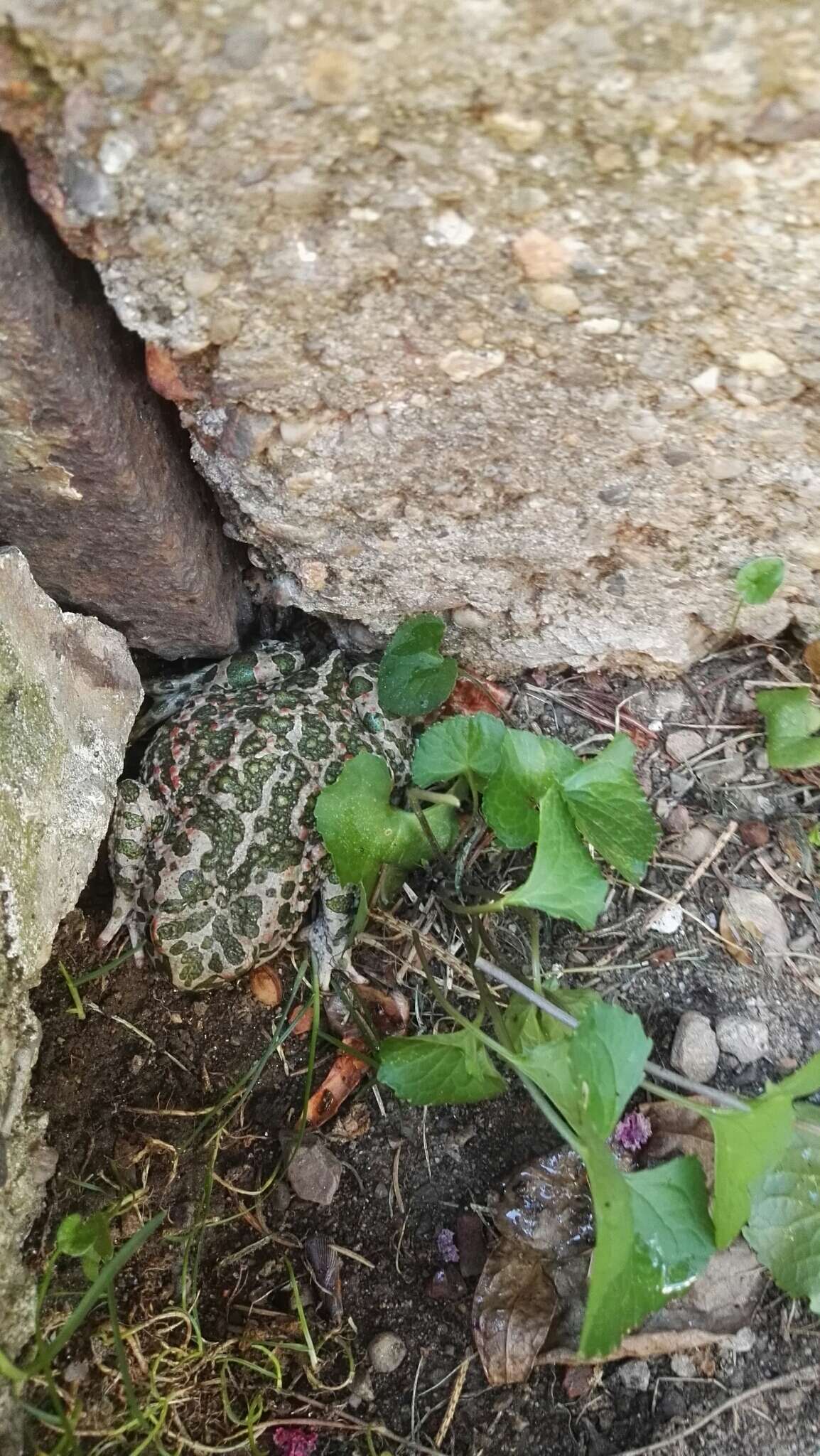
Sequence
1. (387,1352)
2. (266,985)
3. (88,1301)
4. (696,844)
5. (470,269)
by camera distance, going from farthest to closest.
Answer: (266,985), (696,844), (387,1352), (88,1301), (470,269)

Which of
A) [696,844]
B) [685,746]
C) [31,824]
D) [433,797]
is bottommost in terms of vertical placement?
[696,844]

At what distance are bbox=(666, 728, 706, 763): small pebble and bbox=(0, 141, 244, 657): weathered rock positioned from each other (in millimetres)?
1023

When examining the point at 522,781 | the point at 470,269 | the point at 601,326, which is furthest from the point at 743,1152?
the point at 470,269

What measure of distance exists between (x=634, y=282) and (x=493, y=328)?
0.22m

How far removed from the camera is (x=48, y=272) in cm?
151

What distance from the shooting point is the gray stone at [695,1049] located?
79.4 inches

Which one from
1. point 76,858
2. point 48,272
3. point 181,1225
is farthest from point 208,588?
point 181,1225

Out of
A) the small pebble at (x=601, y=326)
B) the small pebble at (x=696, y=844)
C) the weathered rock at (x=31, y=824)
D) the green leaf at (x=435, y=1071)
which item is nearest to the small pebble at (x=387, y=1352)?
the green leaf at (x=435, y=1071)

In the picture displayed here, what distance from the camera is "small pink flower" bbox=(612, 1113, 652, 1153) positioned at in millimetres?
1992

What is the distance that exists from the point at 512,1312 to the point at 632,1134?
1.28ft

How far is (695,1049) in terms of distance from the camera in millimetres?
2029

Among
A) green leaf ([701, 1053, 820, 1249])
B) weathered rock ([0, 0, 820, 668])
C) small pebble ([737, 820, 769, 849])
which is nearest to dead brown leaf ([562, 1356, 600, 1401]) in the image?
green leaf ([701, 1053, 820, 1249])

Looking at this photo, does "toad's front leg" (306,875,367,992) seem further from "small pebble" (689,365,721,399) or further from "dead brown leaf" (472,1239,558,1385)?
"small pebble" (689,365,721,399)

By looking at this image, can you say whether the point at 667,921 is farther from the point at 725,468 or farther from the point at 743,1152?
the point at 725,468
